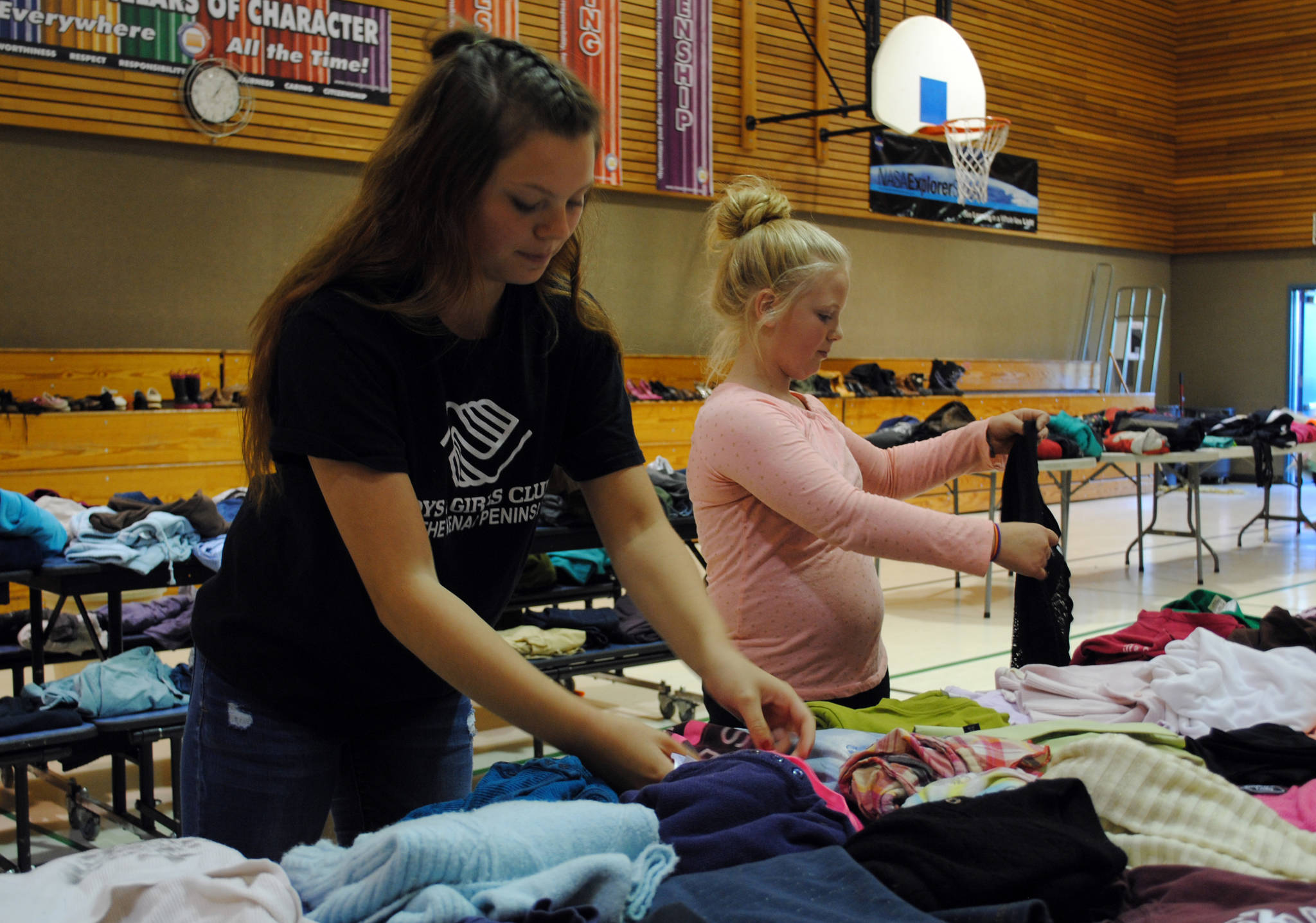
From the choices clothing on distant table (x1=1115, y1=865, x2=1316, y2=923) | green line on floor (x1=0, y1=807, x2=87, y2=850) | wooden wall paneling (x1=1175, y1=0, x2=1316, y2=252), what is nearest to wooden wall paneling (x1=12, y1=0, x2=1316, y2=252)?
wooden wall paneling (x1=1175, y1=0, x2=1316, y2=252)

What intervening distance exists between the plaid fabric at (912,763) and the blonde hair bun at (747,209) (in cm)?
108

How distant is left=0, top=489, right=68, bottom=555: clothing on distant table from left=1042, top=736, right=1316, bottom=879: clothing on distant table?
10.8 ft

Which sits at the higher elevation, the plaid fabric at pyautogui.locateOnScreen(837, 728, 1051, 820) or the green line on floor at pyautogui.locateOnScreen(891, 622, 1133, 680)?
the plaid fabric at pyautogui.locateOnScreen(837, 728, 1051, 820)

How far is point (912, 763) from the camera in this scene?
139cm

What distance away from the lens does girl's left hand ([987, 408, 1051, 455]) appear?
2285 millimetres

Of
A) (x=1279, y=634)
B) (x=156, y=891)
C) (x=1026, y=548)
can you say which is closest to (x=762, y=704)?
(x=1026, y=548)

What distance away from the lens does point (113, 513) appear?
3881mm

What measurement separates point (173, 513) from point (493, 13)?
19.2ft

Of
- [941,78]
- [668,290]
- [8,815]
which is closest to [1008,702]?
[8,815]

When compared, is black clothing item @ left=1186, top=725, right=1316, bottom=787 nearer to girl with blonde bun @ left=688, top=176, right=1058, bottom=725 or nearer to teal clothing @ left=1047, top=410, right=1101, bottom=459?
girl with blonde bun @ left=688, top=176, right=1058, bottom=725

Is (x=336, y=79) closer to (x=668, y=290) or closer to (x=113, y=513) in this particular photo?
(x=668, y=290)

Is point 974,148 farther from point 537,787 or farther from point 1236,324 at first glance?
point 537,787

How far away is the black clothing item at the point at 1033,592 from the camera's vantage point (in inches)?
87.6

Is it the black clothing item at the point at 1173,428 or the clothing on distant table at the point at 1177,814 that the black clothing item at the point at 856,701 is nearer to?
the clothing on distant table at the point at 1177,814
